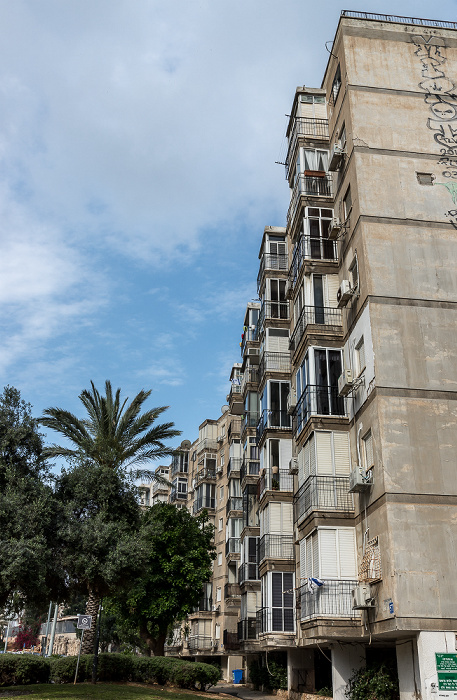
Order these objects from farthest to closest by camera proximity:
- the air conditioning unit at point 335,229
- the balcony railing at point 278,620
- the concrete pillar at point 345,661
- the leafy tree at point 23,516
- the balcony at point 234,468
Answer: the balcony at point 234,468, the balcony railing at point 278,620, the air conditioning unit at point 335,229, the concrete pillar at point 345,661, the leafy tree at point 23,516

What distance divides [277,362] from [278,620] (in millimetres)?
11775

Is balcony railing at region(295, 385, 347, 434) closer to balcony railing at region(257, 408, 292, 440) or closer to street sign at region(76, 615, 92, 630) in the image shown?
balcony railing at region(257, 408, 292, 440)

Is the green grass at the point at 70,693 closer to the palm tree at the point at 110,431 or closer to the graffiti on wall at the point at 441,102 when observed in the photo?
the palm tree at the point at 110,431

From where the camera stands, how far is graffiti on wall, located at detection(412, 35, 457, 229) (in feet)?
79.2

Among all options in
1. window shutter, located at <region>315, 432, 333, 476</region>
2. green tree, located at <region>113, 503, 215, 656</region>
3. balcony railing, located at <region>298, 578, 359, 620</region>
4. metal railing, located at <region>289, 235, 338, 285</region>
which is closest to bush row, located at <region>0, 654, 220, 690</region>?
green tree, located at <region>113, 503, 215, 656</region>

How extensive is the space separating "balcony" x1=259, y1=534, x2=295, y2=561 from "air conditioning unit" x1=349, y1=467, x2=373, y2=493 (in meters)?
9.50

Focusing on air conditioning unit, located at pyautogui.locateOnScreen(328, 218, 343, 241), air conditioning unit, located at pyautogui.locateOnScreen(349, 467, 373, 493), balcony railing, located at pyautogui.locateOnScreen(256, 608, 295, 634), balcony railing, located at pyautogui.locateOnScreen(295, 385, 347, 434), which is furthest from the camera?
balcony railing, located at pyautogui.locateOnScreen(256, 608, 295, 634)

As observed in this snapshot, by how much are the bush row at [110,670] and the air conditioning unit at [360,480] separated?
1549 centimetres

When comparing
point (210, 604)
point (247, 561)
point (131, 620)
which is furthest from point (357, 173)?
point (210, 604)

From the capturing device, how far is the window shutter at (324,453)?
22516 mm

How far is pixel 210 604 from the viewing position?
53812 mm

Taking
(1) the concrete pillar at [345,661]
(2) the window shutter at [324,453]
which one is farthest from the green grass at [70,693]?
(2) the window shutter at [324,453]

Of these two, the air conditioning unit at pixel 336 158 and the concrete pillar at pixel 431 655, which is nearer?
the concrete pillar at pixel 431 655

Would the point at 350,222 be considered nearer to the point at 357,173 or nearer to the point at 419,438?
the point at 357,173
